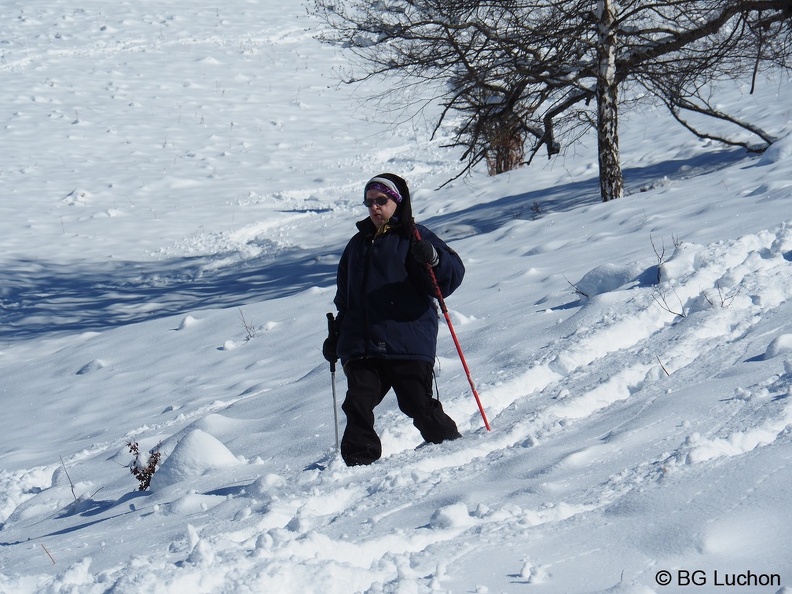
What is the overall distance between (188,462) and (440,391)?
1.54 m

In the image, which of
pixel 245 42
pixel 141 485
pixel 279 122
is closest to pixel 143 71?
pixel 245 42

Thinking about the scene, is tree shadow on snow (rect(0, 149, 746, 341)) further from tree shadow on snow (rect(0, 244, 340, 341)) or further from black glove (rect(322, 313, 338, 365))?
black glove (rect(322, 313, 338, 365))

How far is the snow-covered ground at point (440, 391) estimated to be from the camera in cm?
276

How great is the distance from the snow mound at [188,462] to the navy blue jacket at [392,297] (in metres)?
0.96

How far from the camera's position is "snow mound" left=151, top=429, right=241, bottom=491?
488cm

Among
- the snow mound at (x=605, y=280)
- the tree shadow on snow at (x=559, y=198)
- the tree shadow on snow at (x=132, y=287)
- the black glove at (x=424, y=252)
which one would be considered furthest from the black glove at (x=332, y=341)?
the tree shadow on snow at (x=559, y=198)

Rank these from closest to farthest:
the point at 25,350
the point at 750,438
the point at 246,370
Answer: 1. the point at 750,438
2. the point at 246,370
3. the point at 25,350

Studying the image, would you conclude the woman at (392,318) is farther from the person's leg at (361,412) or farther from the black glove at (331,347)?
the black glove at (331,347)

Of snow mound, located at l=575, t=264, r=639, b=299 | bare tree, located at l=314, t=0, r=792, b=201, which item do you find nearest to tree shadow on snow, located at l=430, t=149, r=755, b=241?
bare tree, located at l=314, t=0, r=792, b=201

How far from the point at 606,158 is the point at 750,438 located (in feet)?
25.6

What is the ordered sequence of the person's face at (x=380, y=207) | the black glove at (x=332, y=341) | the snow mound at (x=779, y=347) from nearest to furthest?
the snow mound at (x=779, y=347) < the person's face at (x=380, y=207) < the black glove at (x=332, y=341)

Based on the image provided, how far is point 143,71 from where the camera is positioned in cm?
2777

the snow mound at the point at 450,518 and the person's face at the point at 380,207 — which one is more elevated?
the person's face at the point at 380,207

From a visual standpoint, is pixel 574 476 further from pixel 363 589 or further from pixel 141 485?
pixel 141 485
